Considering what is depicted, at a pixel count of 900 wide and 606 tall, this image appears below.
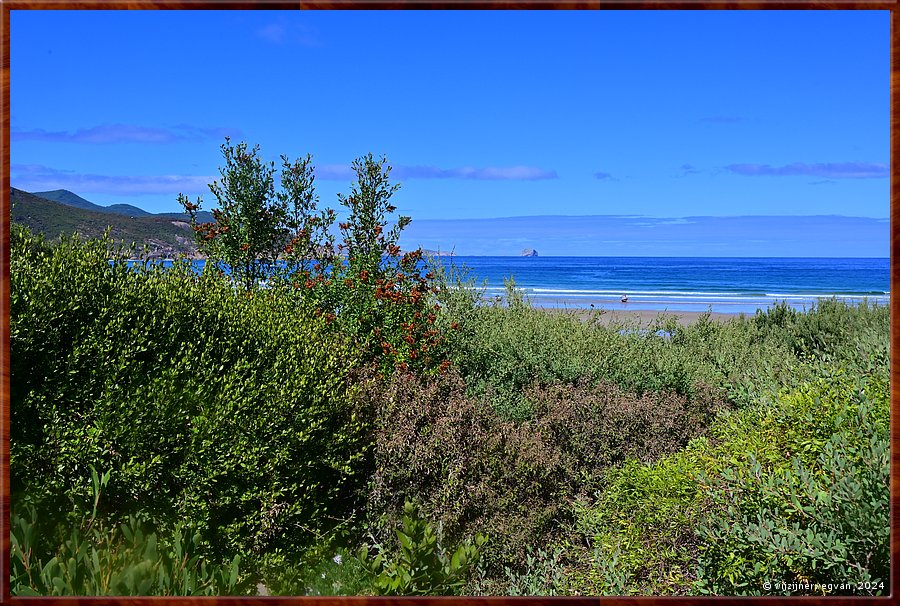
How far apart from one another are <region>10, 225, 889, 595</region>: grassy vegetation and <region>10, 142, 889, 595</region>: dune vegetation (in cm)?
2

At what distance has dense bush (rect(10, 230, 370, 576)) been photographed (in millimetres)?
4098

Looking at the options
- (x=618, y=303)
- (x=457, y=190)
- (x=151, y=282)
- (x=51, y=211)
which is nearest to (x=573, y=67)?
(x=457, y=190)

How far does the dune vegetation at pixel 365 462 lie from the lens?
10.7 feet

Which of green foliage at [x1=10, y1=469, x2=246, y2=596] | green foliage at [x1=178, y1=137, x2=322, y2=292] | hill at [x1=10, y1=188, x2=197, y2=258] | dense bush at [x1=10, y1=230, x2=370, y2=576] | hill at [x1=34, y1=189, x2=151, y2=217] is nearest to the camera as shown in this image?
green foliage at [x1=10, y1=469, x2=246, y2=596]

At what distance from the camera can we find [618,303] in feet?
89.9

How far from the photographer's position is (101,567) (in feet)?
11.0

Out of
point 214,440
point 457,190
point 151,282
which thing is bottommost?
point 214,440

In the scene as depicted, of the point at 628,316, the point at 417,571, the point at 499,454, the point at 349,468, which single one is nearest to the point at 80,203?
the point at 349,468

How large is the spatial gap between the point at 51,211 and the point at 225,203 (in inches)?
117

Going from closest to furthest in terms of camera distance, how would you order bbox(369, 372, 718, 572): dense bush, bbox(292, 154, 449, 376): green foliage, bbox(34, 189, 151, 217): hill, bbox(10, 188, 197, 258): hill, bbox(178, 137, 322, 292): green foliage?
bbox(369, 372, 718, 572): dense bush → bbox(292, 154, 449, 376): green foliage → bbox(178, 137, 322, 292): green foliage → bbox(10, 188, 197, 258): hill → bbox(34, 189, 151, 217): hill

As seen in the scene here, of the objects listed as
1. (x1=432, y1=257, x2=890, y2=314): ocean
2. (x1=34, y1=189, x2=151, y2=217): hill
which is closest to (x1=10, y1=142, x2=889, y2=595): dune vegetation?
(x1=34, y1=189, x2=151, y2=217): hill

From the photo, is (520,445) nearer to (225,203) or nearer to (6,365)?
(6,365)

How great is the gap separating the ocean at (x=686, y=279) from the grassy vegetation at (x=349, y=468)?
21498 mm

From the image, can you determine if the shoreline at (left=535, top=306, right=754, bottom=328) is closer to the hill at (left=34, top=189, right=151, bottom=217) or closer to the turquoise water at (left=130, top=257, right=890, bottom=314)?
the hill at (left=34, top=189, right=151, bottom=217)
